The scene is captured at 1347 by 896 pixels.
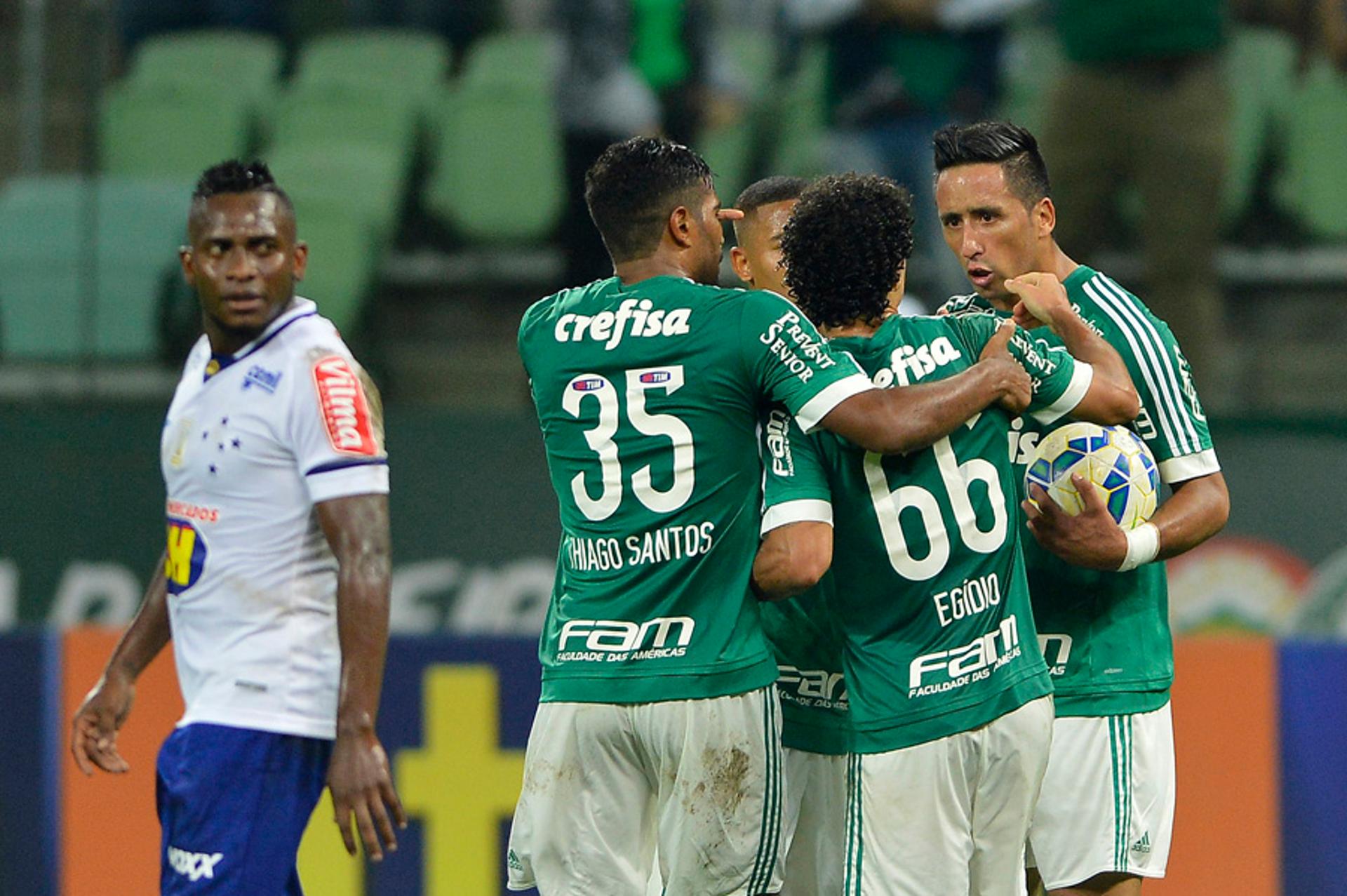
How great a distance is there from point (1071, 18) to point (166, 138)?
4068mm

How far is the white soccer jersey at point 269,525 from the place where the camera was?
4.09 m

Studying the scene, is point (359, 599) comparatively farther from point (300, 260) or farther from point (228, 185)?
point (228, 185)

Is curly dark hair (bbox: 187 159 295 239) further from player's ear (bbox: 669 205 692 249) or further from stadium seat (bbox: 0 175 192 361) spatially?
stadium seat (bbox: 0 175 192 361)

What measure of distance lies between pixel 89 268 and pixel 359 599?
200 inches

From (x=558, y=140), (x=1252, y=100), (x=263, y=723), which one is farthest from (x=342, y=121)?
(x=263, y=723)

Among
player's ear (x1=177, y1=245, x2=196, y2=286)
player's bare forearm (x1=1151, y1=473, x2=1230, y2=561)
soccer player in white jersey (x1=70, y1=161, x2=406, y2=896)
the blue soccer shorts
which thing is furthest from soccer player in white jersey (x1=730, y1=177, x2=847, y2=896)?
player's ear (x1=177, y1=245, x2=196, y2=286)

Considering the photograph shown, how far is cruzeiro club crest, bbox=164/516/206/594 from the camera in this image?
419 cm

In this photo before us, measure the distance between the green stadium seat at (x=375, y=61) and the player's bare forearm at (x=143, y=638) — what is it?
465 cm

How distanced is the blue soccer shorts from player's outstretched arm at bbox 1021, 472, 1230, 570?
1681mm

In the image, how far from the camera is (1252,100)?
8.16m

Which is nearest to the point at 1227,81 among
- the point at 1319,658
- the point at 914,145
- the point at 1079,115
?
the point at 1079,115

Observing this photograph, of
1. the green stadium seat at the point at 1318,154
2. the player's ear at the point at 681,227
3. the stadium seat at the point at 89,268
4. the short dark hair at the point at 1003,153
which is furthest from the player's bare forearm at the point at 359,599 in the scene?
the green stadium seat at the point at 1318,154

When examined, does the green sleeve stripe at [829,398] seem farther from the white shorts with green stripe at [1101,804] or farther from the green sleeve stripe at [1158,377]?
the white shorts with green stripe at [1101,804]

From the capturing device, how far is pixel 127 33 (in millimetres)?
8766
